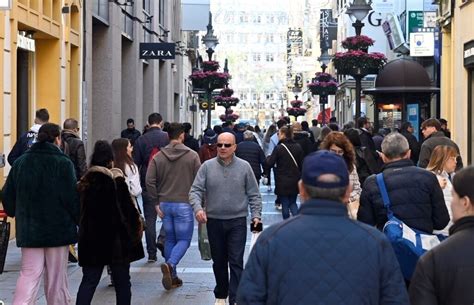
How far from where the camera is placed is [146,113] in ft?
126

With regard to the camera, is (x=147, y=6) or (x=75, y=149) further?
(x=147, y=6)

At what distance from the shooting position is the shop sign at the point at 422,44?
3603cm

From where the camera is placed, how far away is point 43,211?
898cm

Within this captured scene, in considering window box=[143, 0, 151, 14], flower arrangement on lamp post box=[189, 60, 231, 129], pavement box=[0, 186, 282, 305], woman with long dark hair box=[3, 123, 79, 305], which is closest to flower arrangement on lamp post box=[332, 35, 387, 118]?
pavement box=[0, 186, 282, 305]

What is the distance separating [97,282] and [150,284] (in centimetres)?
292

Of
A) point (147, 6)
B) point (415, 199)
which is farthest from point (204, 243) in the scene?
point (147, 6)

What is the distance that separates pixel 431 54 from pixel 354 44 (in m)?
11.9

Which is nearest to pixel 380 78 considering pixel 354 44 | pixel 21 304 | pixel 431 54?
pixel 354 44

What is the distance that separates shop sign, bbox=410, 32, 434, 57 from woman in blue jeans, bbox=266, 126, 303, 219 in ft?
65.4

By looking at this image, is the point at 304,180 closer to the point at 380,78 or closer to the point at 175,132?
the point at 175,132

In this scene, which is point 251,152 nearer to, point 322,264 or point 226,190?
point 226,190

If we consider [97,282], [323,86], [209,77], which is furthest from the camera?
[323,86]

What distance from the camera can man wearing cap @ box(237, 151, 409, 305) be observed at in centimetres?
438

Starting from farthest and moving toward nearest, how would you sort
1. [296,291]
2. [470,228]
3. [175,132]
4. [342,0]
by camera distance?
[342,0]
[175,132]
[470,228]
[296,291]
